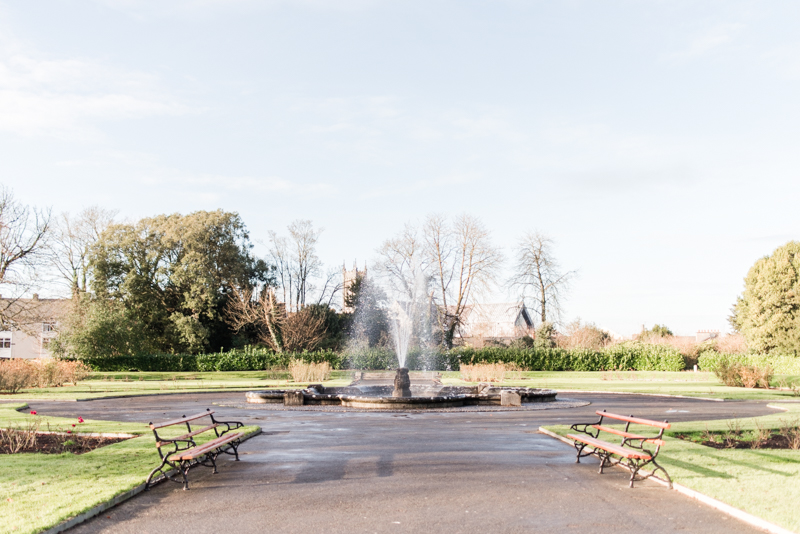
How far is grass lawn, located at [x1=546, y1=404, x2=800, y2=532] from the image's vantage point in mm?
6754

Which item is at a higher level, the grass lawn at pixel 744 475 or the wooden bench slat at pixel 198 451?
the wooden bench slat at pixel 198 451

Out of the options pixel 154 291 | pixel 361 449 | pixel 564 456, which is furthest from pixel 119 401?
pixel 154 291

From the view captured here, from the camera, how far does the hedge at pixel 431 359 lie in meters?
46.3

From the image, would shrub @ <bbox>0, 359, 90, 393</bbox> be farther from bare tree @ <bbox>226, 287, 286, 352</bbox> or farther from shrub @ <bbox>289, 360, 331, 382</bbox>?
bare tree @ <bbox>226, 287, 286, 352</bbox>

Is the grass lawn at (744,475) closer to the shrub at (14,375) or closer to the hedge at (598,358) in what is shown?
the shrub at (14,375)

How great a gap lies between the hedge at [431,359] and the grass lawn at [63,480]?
113 feet

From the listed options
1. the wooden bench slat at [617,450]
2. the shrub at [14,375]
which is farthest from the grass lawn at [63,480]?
the shrub at [14,375]

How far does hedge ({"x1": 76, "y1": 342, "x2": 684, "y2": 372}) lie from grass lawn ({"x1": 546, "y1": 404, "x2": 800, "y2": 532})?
35.4 meters

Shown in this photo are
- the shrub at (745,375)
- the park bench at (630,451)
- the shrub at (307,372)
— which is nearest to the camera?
the park bench at (630,451)

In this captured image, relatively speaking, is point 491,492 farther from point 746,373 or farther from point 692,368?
point 692,368

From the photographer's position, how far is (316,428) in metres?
14.1

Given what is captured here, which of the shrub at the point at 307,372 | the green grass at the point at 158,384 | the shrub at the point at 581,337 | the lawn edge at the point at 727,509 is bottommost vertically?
the green grass at the point at 158,384

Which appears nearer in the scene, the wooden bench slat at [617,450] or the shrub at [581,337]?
the wooden bench slat at [617,450]

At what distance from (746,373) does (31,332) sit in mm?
38845
